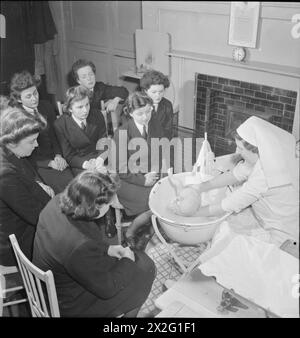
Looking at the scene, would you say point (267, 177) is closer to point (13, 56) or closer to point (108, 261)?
point (108, 261)

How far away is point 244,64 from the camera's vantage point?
146 cm

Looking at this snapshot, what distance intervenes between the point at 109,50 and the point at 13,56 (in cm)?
50

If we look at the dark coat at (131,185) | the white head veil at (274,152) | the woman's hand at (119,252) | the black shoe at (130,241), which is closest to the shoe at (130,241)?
the black shoe at (130,241)

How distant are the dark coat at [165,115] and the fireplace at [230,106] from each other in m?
0.15

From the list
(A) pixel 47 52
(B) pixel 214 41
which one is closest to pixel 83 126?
(B) pixel 214 41

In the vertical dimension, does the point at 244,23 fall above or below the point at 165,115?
above

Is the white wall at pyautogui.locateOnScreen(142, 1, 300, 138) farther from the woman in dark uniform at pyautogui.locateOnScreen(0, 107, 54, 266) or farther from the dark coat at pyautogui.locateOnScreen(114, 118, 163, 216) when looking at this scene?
the woman in dark uniform at pyautogui.locateOnScreen(0, 107, 54, 266)

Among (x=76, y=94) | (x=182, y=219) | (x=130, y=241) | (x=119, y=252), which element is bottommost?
(x=130, y=241)

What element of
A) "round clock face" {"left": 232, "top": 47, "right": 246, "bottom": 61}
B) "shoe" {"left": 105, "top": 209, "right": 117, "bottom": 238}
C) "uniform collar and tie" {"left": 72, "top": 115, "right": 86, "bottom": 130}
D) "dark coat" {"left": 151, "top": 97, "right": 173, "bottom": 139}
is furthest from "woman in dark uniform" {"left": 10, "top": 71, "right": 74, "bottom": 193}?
"round clock face" {"left": 232, "top": 47, "right": 246, "bottom": 61}

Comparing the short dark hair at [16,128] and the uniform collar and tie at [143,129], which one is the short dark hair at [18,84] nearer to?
the short dark hair at [16,128]

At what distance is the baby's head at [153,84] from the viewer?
5.07 feet

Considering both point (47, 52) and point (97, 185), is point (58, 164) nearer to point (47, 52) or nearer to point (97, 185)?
A: point (97, 185)

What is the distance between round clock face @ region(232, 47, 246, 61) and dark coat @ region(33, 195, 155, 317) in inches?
32.8

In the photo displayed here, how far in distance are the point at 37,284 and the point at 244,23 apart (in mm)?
1121
